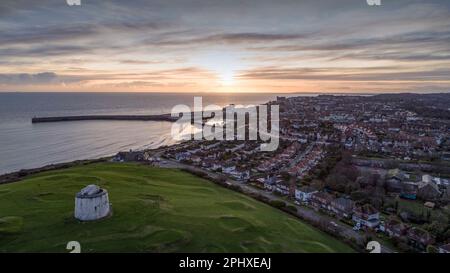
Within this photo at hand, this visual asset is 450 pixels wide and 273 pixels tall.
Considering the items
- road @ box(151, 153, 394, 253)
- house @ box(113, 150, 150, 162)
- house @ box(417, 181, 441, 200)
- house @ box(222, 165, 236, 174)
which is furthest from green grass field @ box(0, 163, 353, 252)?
house @ box(113, 150, 150, 162)

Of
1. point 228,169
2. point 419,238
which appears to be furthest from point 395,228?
point 228,169

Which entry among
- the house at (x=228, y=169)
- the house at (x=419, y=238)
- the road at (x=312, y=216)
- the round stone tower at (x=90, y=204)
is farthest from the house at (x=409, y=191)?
the round stone tower at (x=90, y=204)

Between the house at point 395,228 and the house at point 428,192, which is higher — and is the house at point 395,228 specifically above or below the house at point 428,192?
below

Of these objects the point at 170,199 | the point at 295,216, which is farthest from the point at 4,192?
the point at 295,216

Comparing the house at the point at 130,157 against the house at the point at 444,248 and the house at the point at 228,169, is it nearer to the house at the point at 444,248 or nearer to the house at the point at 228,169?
the house at the point at 228,169

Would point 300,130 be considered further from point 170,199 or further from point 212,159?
point 170,199
